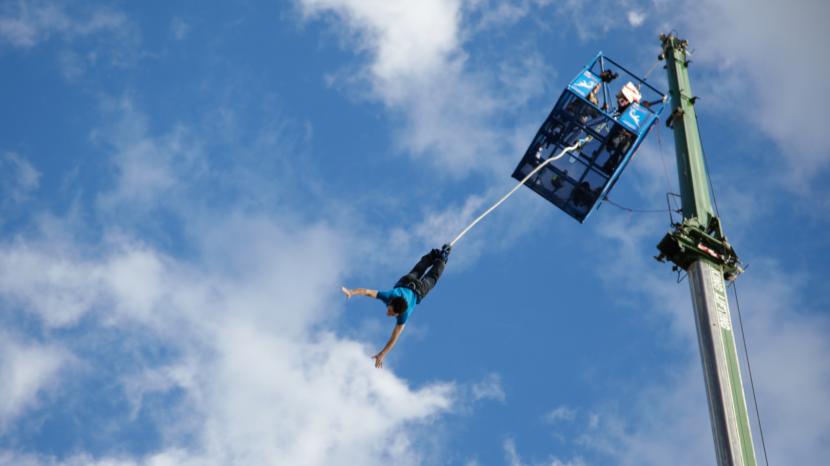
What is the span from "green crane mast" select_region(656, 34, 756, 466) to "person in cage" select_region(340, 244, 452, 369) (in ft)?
15.9

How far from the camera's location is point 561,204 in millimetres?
17328

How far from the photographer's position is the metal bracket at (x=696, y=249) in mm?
14836

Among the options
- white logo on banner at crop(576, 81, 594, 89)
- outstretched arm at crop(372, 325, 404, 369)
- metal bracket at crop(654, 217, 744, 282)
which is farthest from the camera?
white logo on banner at crop(576, 81, 594, 89)

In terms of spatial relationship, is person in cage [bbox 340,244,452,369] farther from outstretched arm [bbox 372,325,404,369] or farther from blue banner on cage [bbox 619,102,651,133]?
blue banner on cage [bbox 619,102,651,133]

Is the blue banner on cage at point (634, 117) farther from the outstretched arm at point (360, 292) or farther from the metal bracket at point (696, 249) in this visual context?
the outstretched arm at point (360, 292)

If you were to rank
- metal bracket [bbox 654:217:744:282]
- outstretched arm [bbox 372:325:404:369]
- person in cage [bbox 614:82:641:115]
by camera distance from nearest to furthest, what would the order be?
outstretched arm [bbox 372:325:404:369], metal bracket [bbox 654:217:744:282], person in cage [bbox 614:82:641:115]

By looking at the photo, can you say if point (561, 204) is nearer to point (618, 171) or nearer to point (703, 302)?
point (618, 171)

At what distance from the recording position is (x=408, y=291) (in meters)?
12.8

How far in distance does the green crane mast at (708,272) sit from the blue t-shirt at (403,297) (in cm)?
546

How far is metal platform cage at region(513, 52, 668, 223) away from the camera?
51.7 feet

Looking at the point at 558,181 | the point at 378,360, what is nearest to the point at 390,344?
the point at 378,360

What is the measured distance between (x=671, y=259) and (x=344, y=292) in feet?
23.9

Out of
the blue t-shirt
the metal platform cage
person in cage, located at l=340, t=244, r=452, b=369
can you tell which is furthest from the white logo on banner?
the blue t-shirt

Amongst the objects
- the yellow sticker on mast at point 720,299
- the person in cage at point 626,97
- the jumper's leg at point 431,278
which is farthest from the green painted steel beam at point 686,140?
the jumper's leg at point 431,278
